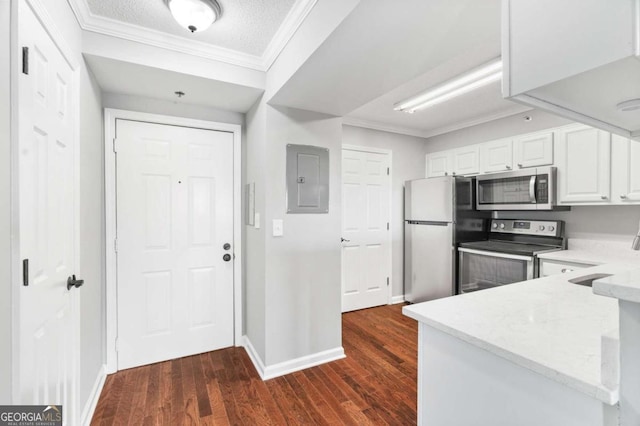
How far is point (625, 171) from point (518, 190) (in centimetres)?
81

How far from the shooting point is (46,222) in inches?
49.4

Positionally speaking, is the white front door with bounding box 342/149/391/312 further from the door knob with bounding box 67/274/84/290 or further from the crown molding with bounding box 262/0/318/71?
the door knob with bounding box 67/274/84/290

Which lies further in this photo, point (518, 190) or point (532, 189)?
point (518, 190)

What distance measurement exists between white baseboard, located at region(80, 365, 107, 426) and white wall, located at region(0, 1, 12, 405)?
1.05 meters

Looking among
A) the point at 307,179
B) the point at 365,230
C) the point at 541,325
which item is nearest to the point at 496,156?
the point at 365,230

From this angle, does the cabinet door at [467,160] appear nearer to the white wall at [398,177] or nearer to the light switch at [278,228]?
the white wall at [398,177]

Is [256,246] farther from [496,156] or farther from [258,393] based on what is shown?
[496,156]

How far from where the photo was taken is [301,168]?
94.1 inches

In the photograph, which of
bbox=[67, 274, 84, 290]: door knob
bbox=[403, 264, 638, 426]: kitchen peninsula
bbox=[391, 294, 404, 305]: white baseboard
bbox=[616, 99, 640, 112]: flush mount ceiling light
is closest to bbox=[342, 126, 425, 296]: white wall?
bbox=[391, 294, 404, 305]: white baseboard

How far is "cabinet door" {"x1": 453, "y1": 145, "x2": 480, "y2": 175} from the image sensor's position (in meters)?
3.56

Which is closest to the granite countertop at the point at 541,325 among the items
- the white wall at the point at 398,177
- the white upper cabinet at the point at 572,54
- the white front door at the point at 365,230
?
the white upper cabinet at the point at 572,54

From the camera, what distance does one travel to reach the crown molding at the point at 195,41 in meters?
1.65

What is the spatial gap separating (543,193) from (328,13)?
274cm

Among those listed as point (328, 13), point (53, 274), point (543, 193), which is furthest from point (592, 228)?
point (53, 274)
